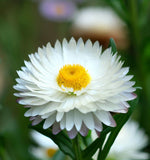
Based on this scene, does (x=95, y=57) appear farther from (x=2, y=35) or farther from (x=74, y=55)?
(x=2, y=35)

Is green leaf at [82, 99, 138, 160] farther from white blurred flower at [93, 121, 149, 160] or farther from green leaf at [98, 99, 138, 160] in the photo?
white blurred flower at [93, 121, 149, 160]

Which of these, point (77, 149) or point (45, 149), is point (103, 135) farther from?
point (45, 149)

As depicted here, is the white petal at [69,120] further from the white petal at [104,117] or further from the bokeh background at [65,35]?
the bokeh background at [65,35]

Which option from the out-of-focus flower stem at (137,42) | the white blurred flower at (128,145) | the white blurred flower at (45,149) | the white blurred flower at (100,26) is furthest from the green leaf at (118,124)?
the white blurred flower at (100,26)

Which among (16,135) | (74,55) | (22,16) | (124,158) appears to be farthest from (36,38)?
(74,55)

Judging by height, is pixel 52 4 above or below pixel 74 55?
above
